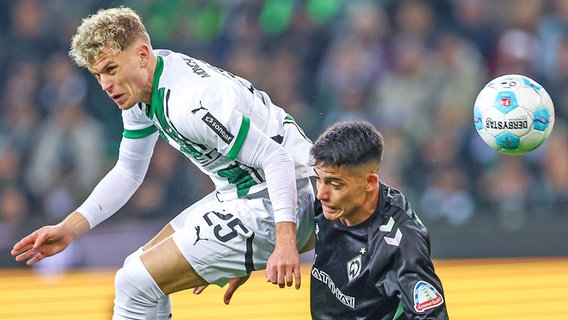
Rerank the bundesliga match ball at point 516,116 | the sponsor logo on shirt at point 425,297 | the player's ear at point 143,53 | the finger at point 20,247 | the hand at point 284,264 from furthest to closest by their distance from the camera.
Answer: the bundesliga match ball at point 516,116 < the finger at point 20,247 < the player's ear at point 143,53 < the hand at point 284,264 < the sponsor logo on shirt at point 425,297

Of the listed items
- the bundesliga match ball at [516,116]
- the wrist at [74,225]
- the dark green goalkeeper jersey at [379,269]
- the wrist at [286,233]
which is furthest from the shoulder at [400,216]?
the wrist at [74,225]

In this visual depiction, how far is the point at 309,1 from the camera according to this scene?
899cm

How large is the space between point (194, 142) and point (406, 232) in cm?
90

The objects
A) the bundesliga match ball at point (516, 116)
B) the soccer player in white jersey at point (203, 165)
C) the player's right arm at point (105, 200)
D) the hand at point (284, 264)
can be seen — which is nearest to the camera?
the hand at point (284, 264)

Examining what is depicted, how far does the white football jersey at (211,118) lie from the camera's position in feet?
12.6

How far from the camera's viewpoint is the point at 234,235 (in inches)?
161

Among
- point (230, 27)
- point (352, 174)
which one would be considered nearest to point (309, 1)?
point (230, 27)

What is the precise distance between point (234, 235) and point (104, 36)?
929mm

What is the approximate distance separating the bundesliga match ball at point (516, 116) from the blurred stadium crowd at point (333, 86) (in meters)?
3.61

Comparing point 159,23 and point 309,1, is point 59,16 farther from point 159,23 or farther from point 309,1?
point 309,1

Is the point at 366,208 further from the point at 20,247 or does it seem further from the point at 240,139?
the point at 20,247

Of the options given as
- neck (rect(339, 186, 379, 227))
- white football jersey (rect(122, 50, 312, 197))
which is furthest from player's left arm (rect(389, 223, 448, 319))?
white football jersey (rect(122, 50, 312, 197))

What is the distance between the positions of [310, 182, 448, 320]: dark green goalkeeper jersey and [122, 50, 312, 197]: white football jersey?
34 centimetres

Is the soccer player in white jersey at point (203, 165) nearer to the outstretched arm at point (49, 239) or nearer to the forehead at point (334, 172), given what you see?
the outstretched arm at point (49, 239)
